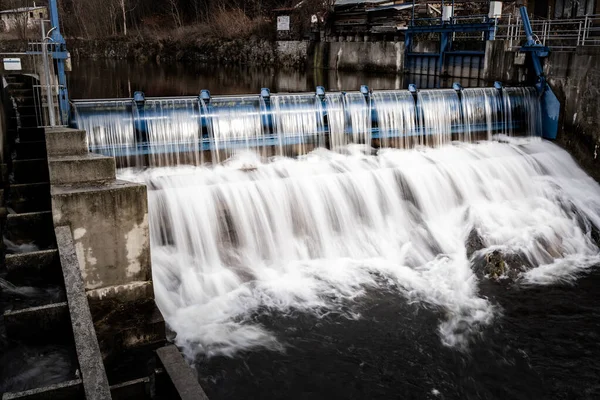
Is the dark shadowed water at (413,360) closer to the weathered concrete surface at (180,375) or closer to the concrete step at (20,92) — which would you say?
the weathered concrete surface at (180,375)

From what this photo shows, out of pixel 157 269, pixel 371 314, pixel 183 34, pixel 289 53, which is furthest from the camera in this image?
pixel 183 34

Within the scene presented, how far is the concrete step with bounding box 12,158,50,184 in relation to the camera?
10.5m

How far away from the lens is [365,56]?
105 ft

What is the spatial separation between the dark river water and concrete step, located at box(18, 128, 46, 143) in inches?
280

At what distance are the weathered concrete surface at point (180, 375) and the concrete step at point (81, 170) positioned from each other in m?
2.47

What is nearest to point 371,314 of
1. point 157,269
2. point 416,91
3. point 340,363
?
point 340,363

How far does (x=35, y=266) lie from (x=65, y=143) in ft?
6.74

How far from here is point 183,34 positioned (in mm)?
49500

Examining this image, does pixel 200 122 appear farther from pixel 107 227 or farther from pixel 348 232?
pixel 107 227

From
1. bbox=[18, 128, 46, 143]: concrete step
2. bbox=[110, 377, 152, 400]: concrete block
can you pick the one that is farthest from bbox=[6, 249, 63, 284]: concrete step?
bbox=[18, 128, 46, 143]: concrete step

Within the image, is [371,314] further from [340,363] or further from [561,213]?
[561,213]

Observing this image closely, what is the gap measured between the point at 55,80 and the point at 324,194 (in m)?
6.32

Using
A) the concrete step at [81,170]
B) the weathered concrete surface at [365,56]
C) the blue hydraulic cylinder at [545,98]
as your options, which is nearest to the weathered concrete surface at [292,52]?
the weathered concrete surface at [365,56]

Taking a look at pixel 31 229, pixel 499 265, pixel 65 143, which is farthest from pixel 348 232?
pixel 31 229
